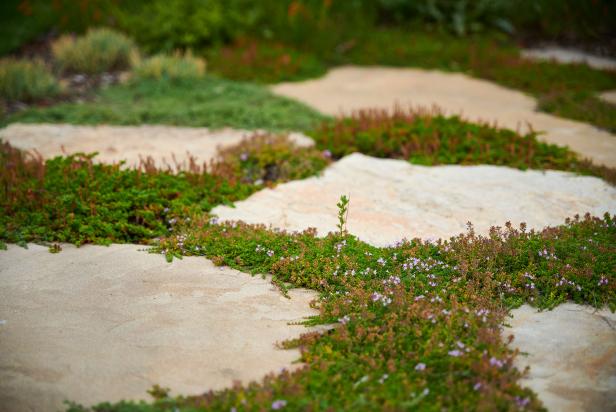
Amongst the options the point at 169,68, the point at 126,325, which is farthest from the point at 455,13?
the point at 126,325

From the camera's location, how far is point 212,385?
3.55 metres

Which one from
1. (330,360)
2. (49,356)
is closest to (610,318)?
(330,360)

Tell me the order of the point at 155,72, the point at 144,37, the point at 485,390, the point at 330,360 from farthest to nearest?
the point at 144,37, the point at 155,72, the point at 330,360, the point at 485,390

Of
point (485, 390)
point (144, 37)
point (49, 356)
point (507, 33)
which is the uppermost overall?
point (507, 33)

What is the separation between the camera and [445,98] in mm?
9594

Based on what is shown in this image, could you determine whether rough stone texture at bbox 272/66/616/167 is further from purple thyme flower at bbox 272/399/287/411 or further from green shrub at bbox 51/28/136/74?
purple thyme flower at bbox 272/399/287/411

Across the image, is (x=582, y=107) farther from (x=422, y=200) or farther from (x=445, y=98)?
(x=422, y=200)

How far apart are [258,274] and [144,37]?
8.65 meters

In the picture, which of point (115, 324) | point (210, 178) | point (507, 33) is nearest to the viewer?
point (115, 324)

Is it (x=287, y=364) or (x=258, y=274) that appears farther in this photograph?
(x=258, y=274)

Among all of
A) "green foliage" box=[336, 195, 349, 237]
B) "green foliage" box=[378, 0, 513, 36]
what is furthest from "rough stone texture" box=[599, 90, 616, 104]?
"green foliage" box=[336, 195, 349, 237]

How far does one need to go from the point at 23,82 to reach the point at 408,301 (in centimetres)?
794

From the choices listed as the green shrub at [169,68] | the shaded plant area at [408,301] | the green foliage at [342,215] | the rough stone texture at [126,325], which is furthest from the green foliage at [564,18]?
the rough stone texture at [126,325]

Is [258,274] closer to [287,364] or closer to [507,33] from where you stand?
[287,364]
